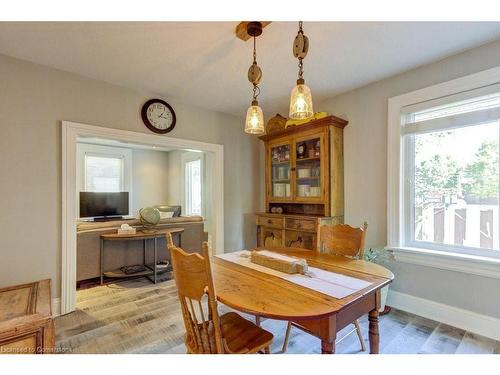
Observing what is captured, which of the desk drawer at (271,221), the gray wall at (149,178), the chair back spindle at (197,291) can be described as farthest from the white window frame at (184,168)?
the chair back spindle at (197,291)

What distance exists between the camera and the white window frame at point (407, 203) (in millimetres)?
1958

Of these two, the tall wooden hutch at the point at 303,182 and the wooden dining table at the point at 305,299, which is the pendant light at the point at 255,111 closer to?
the wooden dining table at the point at 305,299

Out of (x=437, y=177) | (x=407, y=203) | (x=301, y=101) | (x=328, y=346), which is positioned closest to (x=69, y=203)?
(x=301, y=101)

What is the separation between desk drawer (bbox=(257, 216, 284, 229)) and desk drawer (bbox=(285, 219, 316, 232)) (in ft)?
0.30

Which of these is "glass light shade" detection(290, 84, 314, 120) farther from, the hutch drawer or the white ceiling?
the hutch drawer

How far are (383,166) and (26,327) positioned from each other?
9.91 ft

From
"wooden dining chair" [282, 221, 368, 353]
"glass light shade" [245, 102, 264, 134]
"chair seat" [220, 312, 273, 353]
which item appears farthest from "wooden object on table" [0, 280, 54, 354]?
"glass light shade" [245, 102, 264, 134]

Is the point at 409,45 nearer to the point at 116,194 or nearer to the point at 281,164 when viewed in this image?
the point at 281,164

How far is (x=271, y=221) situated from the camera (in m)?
3.31

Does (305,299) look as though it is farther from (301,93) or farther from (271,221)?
(271,221)

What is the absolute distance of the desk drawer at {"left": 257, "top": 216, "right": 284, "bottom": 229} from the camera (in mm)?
3184

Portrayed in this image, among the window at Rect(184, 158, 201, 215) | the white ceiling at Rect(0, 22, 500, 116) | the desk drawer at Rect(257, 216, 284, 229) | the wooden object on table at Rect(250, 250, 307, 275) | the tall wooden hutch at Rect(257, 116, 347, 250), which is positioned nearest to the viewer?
the wooden object on table at Rect(250, 250, 307, 275)

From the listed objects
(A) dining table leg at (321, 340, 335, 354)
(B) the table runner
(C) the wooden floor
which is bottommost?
(C) the wooden floor
